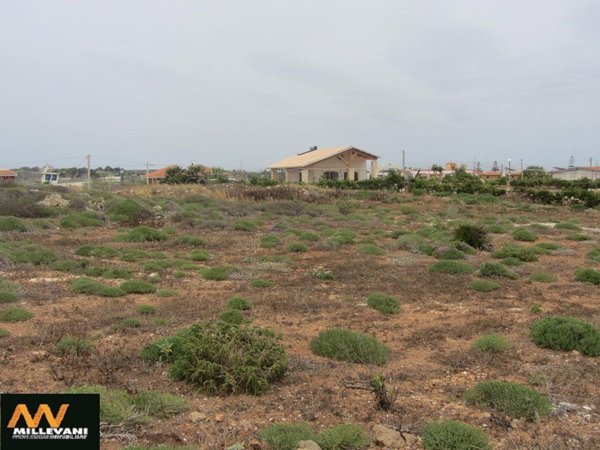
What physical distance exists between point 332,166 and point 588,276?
135 ft

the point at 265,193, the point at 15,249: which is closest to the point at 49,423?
the point at 15,249

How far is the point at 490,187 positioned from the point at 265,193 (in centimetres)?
1705

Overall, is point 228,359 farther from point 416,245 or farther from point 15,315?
point 416,245

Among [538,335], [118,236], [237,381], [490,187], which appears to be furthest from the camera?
[490,187]

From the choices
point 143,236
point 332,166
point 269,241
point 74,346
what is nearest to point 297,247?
point 269,241

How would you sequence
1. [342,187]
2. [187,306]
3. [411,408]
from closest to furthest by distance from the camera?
[411,408], [187,306], [342,187]

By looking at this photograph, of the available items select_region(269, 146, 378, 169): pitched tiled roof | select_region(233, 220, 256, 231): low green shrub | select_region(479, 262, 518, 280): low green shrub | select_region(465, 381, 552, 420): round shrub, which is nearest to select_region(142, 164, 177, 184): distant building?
select_region(269, 146, 378, 169): pitched tiled roof

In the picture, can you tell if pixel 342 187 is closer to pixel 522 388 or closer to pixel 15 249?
pixel 15 249

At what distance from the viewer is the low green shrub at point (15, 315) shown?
7.30 meters

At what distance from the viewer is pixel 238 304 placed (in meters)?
8.30

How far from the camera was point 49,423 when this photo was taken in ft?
10.3

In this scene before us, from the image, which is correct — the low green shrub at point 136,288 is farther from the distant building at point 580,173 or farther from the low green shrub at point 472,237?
the distant building at point 580,173

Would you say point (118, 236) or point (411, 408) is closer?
point (411, 408)

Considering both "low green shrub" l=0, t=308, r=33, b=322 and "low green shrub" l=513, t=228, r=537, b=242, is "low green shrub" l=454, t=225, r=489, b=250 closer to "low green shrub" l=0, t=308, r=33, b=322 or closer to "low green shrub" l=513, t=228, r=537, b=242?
"low green shrub" l=513, t=228, r=537, b=242
